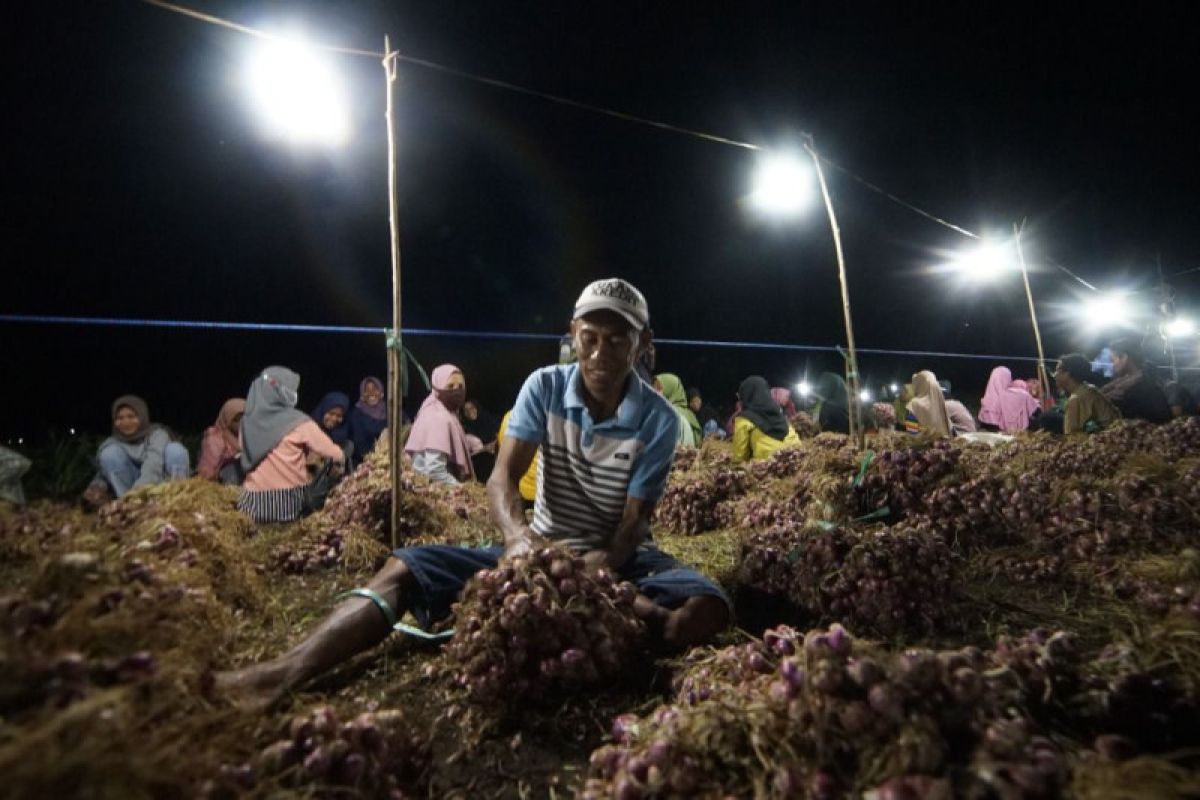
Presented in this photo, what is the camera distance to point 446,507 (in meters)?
4.79

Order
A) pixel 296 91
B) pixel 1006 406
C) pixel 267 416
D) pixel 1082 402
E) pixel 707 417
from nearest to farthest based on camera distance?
pixel 296 91
pixel 267 416
pixel 1082 402
pixel 1006 406
pixel 707 417

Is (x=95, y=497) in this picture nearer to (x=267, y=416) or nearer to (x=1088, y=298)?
(x=267, y=416)

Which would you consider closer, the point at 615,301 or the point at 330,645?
the point at 330,645

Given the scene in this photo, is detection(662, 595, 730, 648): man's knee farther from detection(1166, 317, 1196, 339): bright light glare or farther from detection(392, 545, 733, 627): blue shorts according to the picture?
detection(1166, 317, 1196, 339): bright light glare

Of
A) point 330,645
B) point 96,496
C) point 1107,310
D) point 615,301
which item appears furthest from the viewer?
point 1107,310

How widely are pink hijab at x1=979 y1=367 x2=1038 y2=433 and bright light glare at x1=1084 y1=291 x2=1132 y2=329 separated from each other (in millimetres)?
8616

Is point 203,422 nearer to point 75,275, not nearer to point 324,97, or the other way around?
point 75,275

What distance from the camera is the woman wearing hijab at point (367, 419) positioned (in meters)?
8.33

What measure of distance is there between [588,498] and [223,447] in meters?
6.47

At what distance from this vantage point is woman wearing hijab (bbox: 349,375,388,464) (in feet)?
27.3

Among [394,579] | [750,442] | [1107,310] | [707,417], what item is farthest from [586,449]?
[1107,310]

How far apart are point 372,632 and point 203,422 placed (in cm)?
2119

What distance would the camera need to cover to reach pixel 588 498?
292cm

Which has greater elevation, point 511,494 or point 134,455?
point 134,455
